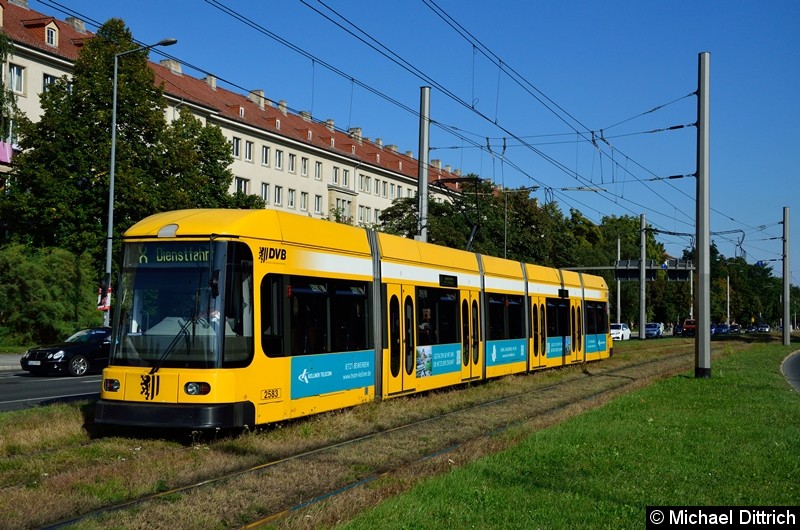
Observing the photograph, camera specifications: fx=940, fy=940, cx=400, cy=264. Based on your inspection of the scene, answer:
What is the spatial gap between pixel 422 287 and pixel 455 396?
2.47 metres

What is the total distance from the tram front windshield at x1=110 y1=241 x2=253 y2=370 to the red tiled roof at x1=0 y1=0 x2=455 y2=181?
2468 cm

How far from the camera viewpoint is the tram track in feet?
25.7

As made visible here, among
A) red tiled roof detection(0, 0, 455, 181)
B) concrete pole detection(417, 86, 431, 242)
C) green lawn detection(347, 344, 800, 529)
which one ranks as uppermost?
red tiled roof detection(0, 0, 455, 181)

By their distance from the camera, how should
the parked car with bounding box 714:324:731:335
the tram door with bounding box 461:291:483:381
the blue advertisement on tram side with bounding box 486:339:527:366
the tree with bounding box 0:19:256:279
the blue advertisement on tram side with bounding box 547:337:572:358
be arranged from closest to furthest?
1. the tram door with bounding box 461:291:483:381
2. the blue advertisement on tram side with bounding box 486:339:527:366
3. the blue advertisement on tram side with bounding box 547:337:572:358
4. the tree with bounding box 0:19:256:279
5. the parked car with bounding box 714:324:731:335

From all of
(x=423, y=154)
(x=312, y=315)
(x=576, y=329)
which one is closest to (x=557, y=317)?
(x=576, y=329)

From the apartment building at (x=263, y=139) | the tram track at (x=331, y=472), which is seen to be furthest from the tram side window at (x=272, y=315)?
the apartment building at (x=263, y=139)

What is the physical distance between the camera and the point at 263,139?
73125 millimetres

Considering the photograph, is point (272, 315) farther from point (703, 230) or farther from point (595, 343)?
point (595, 343)

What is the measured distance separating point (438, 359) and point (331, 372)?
16.3 feet

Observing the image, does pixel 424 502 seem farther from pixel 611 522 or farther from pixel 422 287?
pixel 422 287

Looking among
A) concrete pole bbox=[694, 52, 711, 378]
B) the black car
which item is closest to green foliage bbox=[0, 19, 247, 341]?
the black car

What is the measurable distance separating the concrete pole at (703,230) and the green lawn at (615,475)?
865 centimetres

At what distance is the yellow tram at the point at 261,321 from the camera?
11.8m

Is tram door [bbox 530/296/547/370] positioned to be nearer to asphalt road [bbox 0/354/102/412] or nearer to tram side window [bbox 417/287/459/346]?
tram side window [bbox 417/287/459/346]
